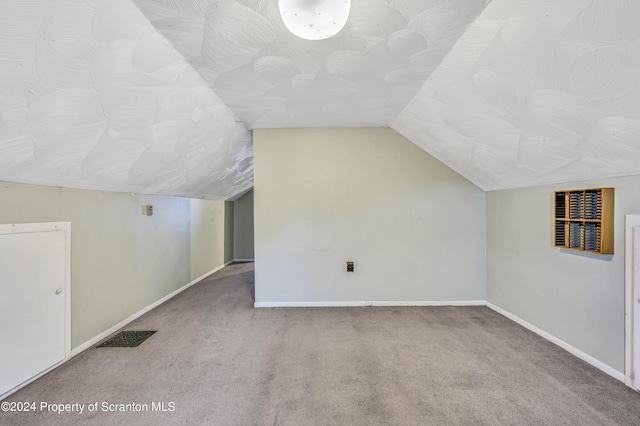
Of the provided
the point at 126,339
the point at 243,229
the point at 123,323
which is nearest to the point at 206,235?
the point at 243,229

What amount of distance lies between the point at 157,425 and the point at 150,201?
2.98 metres

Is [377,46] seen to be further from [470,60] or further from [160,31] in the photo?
[160,31]

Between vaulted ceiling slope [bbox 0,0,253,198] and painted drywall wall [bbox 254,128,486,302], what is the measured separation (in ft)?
4.04

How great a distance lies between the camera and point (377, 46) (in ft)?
6.70

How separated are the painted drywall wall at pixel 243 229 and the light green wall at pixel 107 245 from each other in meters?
3.33

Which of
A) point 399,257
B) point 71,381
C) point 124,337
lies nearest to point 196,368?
point 71,381

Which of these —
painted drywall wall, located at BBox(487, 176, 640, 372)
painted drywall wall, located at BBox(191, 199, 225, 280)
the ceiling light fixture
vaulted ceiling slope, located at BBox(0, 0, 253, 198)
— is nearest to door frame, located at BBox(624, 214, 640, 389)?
painted drywall wall, located at BBox(487, 176, 640, 372)

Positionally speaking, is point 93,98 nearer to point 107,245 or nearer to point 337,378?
point 107,245

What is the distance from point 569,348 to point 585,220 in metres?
1.26

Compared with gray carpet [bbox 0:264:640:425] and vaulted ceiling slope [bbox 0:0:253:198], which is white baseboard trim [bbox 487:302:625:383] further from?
vaulted ceiling slope [bbox 0:0:253:198]

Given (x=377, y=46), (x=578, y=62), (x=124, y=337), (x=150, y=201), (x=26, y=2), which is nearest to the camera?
(x=26, y=2)

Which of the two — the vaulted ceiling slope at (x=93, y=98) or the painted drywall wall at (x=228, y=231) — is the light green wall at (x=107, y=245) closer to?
the vaulted ceiling slope at (x=93, y=98)

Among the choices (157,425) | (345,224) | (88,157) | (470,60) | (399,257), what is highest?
(470,60)

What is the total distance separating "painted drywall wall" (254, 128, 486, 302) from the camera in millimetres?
4039
